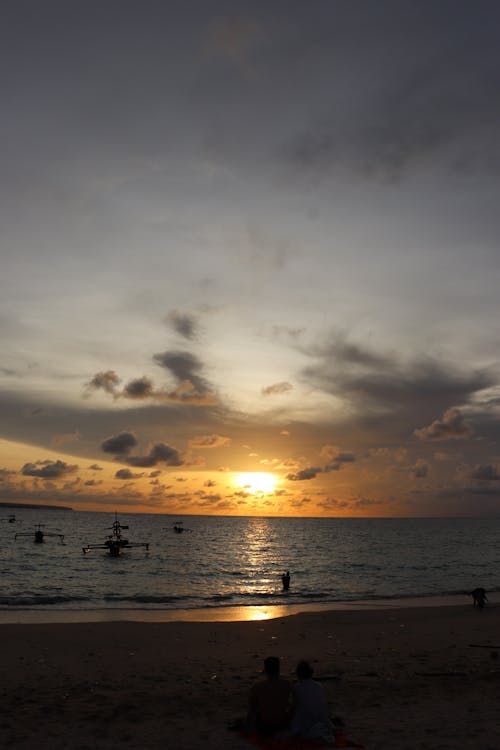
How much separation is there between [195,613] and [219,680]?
67.6ft

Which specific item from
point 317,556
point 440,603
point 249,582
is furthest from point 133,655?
point 317,556

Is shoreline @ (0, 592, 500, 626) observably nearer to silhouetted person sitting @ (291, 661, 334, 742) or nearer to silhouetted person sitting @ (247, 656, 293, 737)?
silhouetted person sitting @ (247, 656, 293, 737)

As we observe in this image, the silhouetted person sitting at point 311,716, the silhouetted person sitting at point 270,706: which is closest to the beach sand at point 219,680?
the silhouetted person sitting at point 270,706

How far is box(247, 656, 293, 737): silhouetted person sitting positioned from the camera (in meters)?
11.4

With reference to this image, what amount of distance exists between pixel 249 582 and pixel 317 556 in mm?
42839

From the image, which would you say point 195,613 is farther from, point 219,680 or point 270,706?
point 270,706

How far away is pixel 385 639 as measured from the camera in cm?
2366

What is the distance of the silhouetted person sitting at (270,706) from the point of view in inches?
448

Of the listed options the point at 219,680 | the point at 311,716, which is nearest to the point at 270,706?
the point at 311,716

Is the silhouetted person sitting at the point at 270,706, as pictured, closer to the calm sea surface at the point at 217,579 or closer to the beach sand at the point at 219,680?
the beach sand at the point at 219,680

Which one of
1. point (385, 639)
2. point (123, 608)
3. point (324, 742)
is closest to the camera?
point (324, 742)

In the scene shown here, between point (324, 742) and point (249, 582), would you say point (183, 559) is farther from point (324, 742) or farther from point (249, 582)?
point (324, 742)

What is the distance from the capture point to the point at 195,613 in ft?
118

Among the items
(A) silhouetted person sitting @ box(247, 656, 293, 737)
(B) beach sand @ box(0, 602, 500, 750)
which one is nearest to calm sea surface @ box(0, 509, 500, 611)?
(B) beach sand @ box(0, 602, 500, 750)
